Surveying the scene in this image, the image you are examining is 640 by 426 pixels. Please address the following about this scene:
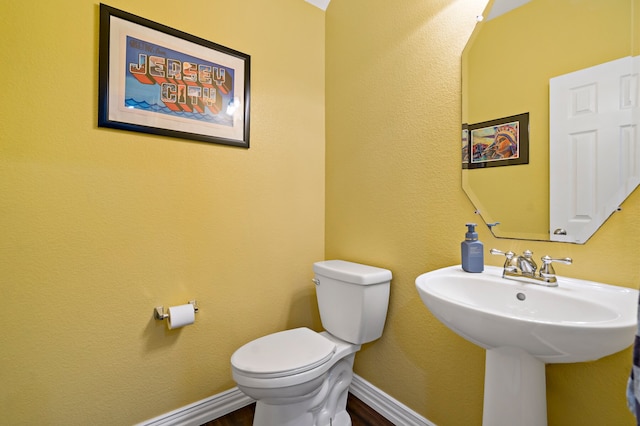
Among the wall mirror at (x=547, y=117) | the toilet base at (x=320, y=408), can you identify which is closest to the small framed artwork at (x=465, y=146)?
the wall mirror at (x=547, y=117)

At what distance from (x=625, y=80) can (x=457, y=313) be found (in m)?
0.82

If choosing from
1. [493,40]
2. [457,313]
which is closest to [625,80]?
Result: [493,40]

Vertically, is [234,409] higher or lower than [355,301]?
lower

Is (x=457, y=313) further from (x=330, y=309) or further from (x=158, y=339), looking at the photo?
(x=158, y=339)

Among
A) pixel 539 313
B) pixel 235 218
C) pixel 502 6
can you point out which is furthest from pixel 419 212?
pixel 235 218

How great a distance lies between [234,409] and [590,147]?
6.17 ft

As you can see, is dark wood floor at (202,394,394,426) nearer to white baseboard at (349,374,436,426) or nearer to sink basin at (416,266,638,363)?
white baseboard at (349,374,436,426)

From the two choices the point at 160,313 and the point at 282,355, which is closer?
the point at 282,355

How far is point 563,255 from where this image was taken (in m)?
0.92

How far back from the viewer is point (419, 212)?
133cm

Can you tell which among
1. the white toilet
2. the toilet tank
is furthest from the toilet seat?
the toilet tank

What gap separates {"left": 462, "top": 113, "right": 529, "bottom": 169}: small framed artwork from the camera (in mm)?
1032

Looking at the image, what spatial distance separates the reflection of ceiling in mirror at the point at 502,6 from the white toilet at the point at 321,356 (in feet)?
3.73

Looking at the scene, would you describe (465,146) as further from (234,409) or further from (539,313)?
(234,409)
